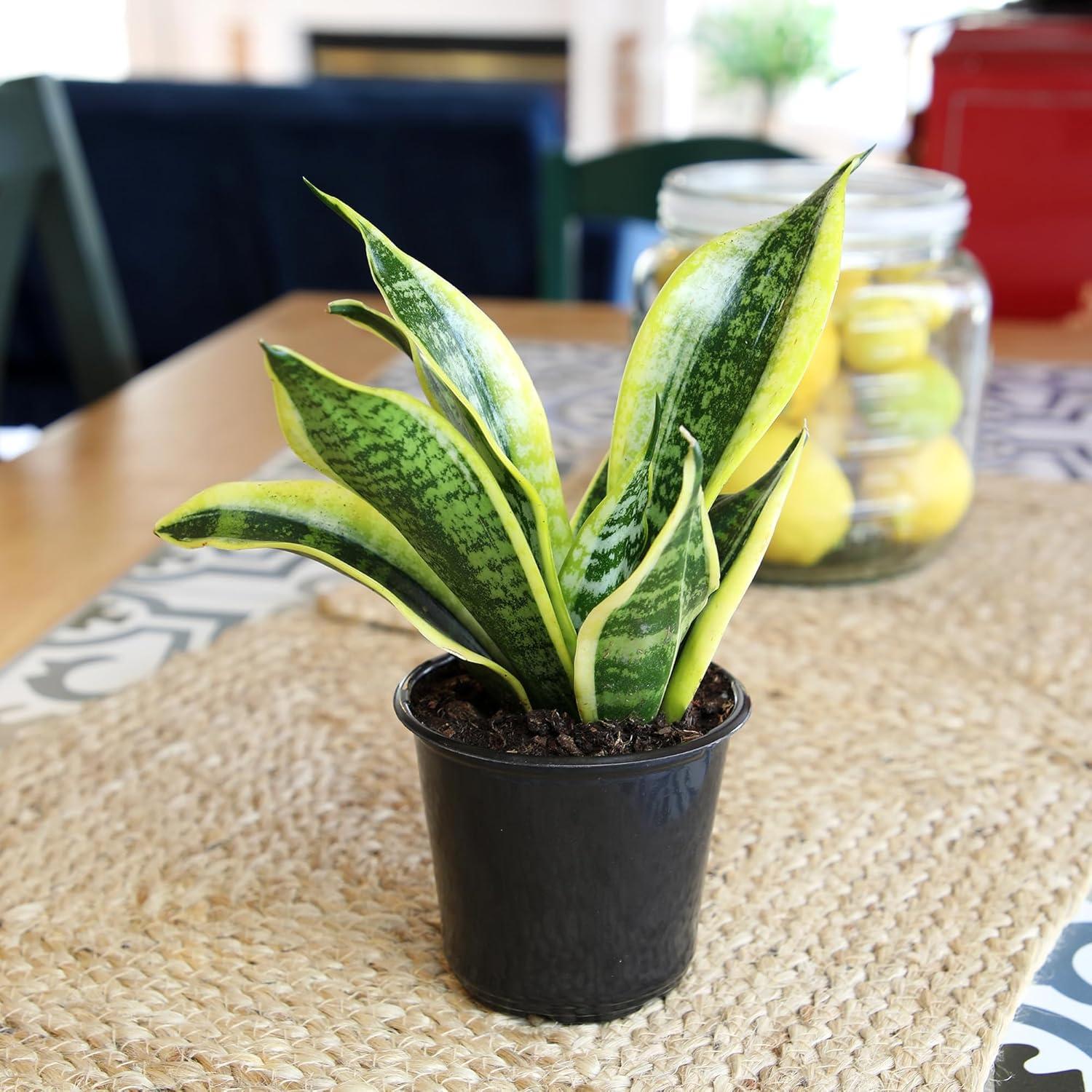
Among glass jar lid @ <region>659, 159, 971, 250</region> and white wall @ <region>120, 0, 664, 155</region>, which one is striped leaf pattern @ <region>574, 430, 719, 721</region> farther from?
white wall @ <region>120, 0, 664, 155</region>

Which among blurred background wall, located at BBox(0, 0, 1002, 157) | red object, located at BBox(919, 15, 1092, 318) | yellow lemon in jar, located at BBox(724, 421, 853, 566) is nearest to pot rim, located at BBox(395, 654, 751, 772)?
yellow lemon in jar, located at BBox(724, 421, 853, 566)

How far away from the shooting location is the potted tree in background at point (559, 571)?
34cm

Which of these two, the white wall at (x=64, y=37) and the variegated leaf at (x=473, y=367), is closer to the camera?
the variegated leaf at (x=473, y=367)

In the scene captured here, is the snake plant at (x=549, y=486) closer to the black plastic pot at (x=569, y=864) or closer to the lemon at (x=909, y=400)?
the black plastic pot at (x=569, y=864)

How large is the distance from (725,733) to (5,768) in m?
0.33

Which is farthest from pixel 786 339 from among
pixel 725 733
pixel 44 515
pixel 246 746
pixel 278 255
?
pixel 278 255

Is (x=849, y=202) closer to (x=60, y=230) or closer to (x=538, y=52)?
(x=60, y=230)

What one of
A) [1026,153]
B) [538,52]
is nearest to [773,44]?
[538,52]

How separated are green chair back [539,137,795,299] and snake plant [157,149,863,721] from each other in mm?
999

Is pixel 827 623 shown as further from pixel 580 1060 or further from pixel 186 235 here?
pixel 186 235

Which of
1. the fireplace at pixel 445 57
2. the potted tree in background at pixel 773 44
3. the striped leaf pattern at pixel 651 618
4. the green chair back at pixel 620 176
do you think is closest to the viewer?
the striped leaf pattern at pixel 651 618

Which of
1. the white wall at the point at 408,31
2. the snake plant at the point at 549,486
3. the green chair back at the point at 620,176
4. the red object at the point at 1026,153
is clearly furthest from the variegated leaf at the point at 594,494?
the white wall at the point at 408,31

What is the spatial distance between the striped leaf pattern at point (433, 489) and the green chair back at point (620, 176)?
1.05m

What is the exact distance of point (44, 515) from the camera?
0.82 meters
